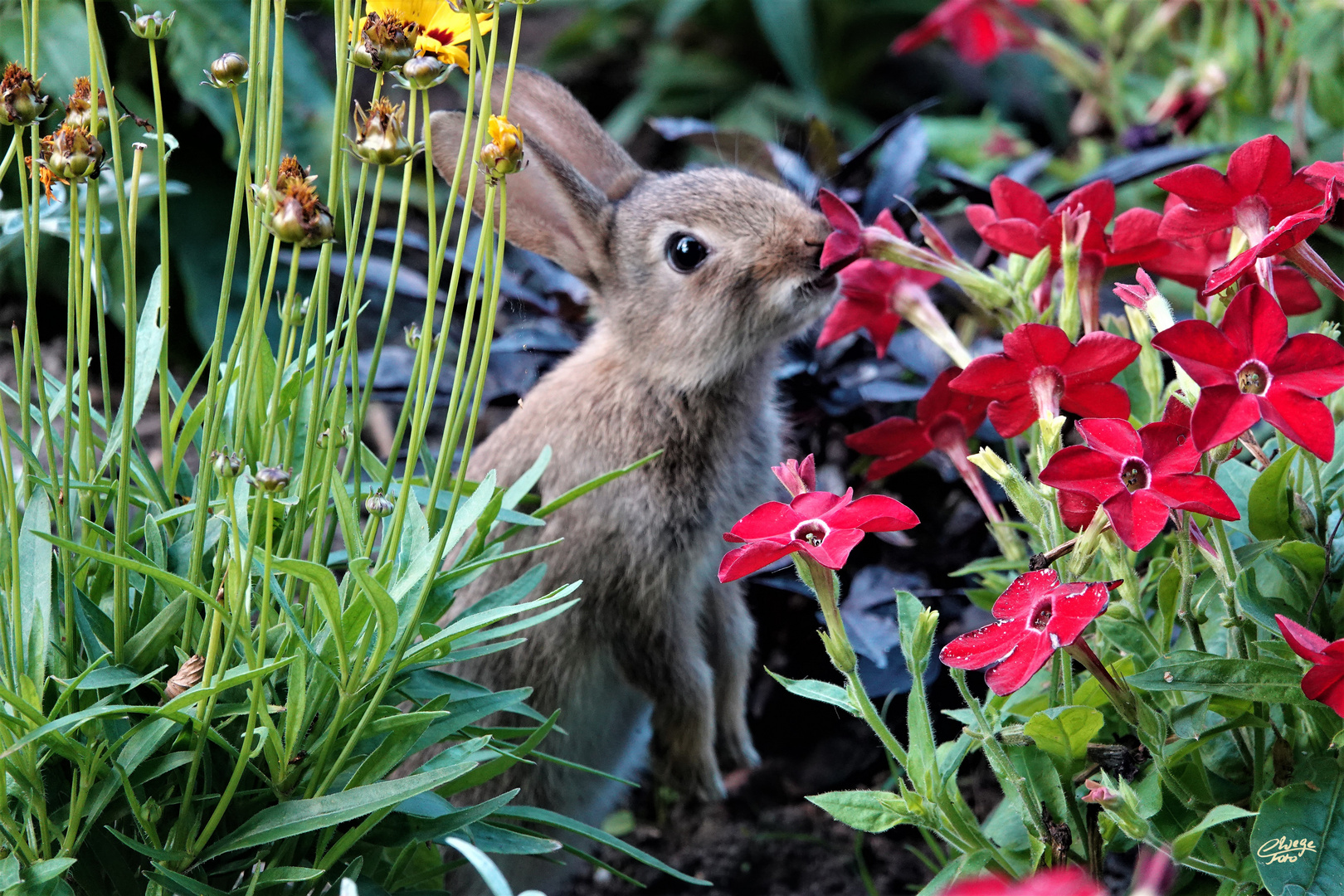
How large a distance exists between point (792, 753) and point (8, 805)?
200 centimetres

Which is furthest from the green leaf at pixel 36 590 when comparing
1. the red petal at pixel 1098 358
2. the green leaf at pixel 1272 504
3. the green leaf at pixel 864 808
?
the green leaf at pixel 1272 504

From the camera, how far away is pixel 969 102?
6.48 metres

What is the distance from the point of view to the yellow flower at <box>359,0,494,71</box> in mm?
1400

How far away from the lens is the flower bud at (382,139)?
120 centimetres

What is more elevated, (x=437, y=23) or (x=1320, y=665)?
Answer: (x=437, y=23)

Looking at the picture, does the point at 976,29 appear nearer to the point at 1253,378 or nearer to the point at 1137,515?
the point at 1253,378

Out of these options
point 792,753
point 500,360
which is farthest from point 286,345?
point 792,753

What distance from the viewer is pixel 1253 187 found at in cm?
162

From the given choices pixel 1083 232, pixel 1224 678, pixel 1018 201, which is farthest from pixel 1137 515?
pixel 1018 201

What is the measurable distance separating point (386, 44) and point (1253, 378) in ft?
3.39

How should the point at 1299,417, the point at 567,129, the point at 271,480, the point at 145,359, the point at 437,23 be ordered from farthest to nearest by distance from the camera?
the point at 567,129, the point at 145,359, the point at 437,23, the point at 1299,417, the point at 271,480

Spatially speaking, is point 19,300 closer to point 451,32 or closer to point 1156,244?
point 451,32

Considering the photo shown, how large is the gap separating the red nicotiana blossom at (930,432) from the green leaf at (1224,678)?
1.88ft

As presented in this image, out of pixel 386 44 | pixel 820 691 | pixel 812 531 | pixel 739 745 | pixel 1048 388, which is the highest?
pixel 386 44
